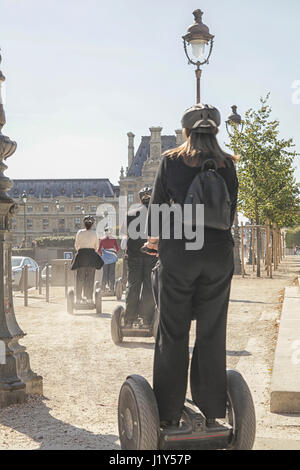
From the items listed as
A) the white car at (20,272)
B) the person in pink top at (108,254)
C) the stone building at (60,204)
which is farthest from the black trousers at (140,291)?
the stone building at (60,204)

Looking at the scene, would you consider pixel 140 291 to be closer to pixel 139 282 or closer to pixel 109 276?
pixel 139 282

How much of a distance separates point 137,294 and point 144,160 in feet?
300

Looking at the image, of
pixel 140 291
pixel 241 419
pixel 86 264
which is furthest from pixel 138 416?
pixel 86 264

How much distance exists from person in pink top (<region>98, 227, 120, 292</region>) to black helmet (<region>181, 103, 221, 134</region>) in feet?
29.8

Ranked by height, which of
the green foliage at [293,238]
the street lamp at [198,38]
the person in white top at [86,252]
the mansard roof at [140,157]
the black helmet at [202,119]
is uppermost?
the mansard roof at [140,157]

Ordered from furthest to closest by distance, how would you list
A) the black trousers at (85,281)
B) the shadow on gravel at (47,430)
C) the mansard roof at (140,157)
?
the mansard roof at (140,157) → the black trousers at (85,281) → the shadow on gravel at (47,430)

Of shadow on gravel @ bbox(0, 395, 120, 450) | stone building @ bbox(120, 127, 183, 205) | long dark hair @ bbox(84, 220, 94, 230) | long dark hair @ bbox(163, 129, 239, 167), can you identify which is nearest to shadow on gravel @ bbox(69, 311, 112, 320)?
long dark hair @ bbox(84, 220, 94, 230)

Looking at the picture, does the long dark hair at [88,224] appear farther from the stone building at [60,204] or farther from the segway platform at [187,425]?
the stone building at [60,204]

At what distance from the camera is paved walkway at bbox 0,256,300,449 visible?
356 cm

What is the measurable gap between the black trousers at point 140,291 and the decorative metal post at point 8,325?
2.41 metres

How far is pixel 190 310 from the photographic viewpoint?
2902mm

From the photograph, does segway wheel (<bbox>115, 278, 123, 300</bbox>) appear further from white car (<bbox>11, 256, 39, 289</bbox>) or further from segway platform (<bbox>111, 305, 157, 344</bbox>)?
white car (<bbox>11, 256, 39, 289</bbox>)

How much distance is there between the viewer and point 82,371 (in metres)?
5.54

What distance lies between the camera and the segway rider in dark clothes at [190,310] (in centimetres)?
286
